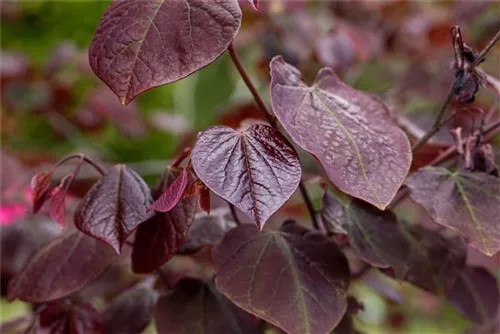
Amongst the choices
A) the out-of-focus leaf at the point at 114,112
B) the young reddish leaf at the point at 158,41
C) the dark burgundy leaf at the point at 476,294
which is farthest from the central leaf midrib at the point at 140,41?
the out-of-focus leaf at the point at 114,112

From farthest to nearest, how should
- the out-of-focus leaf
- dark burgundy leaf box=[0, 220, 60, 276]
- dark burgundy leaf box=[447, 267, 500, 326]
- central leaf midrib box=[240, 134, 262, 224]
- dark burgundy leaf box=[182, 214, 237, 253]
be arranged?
the out-of-focus leaf < dark burgundy leaf box=[0, 220, 60, 276] < dark burgundy leaf box=[447, 267, 500, 326] < dark burgundy leaf box=[182, 214, 237, 253] < central leaf midrib box=[240, 134, 262, 224]

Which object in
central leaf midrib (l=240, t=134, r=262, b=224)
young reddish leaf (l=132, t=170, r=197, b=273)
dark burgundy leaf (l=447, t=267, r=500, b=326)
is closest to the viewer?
central leaf midrib (l=240, t=134, r=262, b=224)

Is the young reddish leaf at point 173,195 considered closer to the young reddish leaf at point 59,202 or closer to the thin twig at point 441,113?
the young reddish leaf at point 59,202

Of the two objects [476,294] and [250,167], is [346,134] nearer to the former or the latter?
[250,167]

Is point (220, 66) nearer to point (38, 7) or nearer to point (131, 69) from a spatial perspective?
point (38, 7)

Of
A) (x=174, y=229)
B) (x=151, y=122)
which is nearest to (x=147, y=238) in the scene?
(x=174, y=229)

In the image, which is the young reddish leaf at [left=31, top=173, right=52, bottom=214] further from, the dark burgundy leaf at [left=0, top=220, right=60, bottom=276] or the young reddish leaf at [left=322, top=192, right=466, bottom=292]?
the dark burgundy leaf at [left=0, top=220, right=60, bottom=276]

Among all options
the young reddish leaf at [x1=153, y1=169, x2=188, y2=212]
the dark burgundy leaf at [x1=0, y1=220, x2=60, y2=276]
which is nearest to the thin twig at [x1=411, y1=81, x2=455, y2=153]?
the young reddish leaf at [x1=153, y1=169, x2=188, y2=212]

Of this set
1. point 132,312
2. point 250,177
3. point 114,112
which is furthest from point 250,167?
point 114,112

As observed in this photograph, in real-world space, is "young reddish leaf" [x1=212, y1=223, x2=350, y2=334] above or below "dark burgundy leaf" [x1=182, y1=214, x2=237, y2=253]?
above
